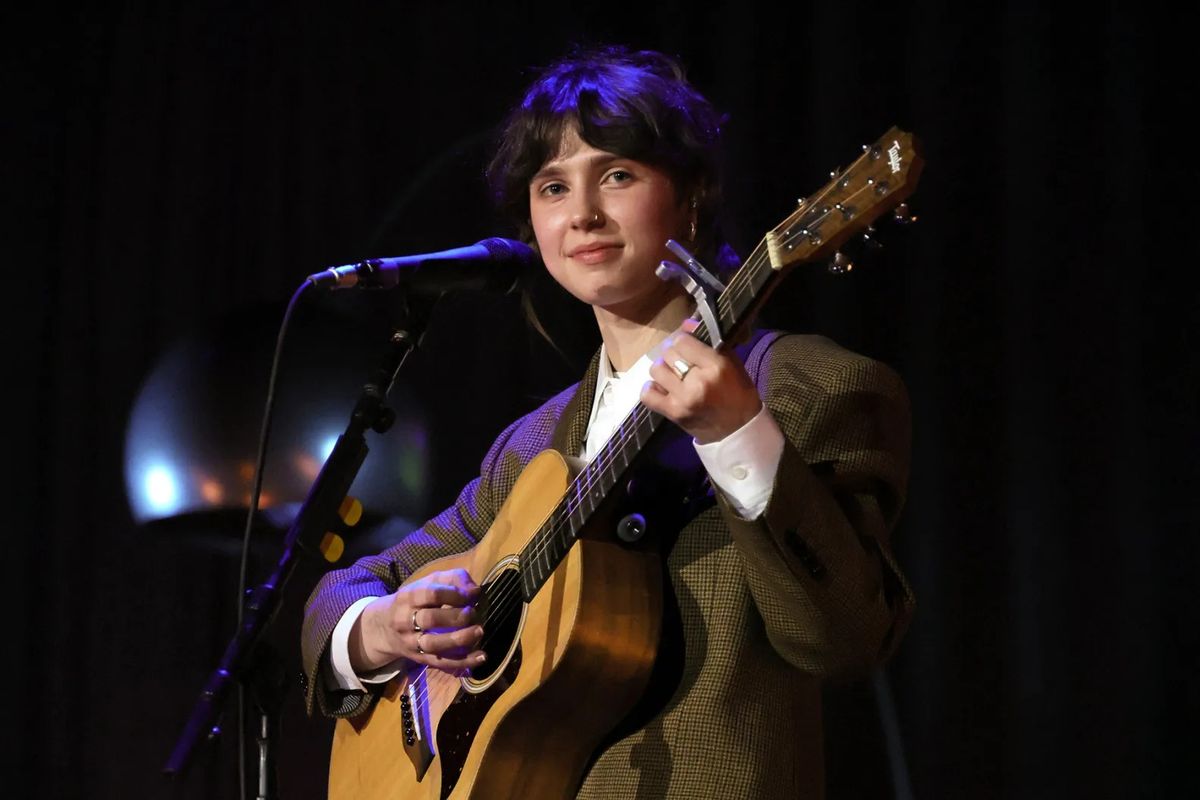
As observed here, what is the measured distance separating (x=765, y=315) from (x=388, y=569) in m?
1.21

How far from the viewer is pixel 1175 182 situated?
2811mm

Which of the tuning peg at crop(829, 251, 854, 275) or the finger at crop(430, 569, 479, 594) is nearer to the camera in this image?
the tuning peg at crop(829, 251, 854, 275)

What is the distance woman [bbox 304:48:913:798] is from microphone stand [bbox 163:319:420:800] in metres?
0.20

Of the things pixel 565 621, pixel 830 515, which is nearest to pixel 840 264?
pixel 830 515

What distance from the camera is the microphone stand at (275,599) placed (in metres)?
2.01

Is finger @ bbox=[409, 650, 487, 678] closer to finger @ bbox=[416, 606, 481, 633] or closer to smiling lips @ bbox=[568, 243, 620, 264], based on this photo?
finger @ bbox=[416, 606, 481, 633]

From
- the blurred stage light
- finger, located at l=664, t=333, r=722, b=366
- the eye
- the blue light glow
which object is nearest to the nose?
the eye

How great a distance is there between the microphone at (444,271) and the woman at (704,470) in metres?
0.09

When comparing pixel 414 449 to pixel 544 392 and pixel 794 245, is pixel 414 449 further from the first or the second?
pixel 794 245

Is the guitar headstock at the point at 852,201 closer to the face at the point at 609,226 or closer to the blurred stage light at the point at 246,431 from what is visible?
the face at the point at 609,226

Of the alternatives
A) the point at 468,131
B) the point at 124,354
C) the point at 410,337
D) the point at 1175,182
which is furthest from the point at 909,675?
the point at 124,354

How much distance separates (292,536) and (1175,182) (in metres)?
2.08

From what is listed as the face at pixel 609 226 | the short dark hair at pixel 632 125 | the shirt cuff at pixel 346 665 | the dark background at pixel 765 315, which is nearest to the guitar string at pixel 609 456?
the shirt cuff at pixel 346 665

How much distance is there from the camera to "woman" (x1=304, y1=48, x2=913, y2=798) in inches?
63.1
